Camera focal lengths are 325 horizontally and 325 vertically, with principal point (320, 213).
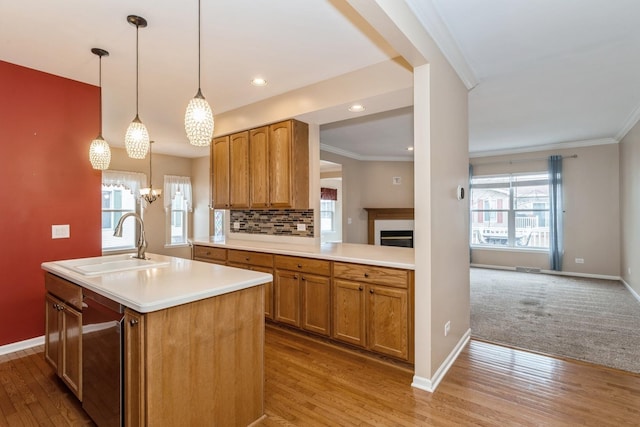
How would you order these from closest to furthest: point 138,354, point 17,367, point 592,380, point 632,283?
point 138,354 → point 592,380 → point 17,367 → point 632,283

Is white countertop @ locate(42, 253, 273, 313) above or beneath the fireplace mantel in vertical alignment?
beneath

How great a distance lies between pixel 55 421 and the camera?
1.98m

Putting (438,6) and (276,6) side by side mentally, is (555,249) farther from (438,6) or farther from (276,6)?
(276,6)

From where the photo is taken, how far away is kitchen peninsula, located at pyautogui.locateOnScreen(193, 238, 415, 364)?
258cm

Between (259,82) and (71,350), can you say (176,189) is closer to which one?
(259,82)

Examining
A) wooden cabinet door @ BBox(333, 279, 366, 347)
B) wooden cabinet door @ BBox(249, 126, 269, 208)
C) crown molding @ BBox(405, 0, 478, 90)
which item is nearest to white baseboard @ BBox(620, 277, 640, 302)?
crown molding @ BBox(405, 0, 478, 90)

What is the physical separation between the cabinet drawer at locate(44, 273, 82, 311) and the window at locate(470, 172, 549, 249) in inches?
291

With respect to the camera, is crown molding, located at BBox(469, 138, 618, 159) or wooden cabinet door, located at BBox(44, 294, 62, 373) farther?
crown molding, located at BBox(469, 138, 618, 159)

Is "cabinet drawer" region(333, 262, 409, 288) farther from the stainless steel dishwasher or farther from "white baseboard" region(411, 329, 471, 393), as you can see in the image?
the stainless steel dishwasher

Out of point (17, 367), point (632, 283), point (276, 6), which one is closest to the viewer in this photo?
point (276, 6)

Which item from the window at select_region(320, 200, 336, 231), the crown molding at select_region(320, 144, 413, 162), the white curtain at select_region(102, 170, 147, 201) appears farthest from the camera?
the window at select_region(320, 200, 336, 231)

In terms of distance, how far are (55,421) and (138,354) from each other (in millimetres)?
1119

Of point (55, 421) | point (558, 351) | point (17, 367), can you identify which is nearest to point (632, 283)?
point (558, 351)

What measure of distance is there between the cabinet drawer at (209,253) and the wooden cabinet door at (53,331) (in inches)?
69.5
